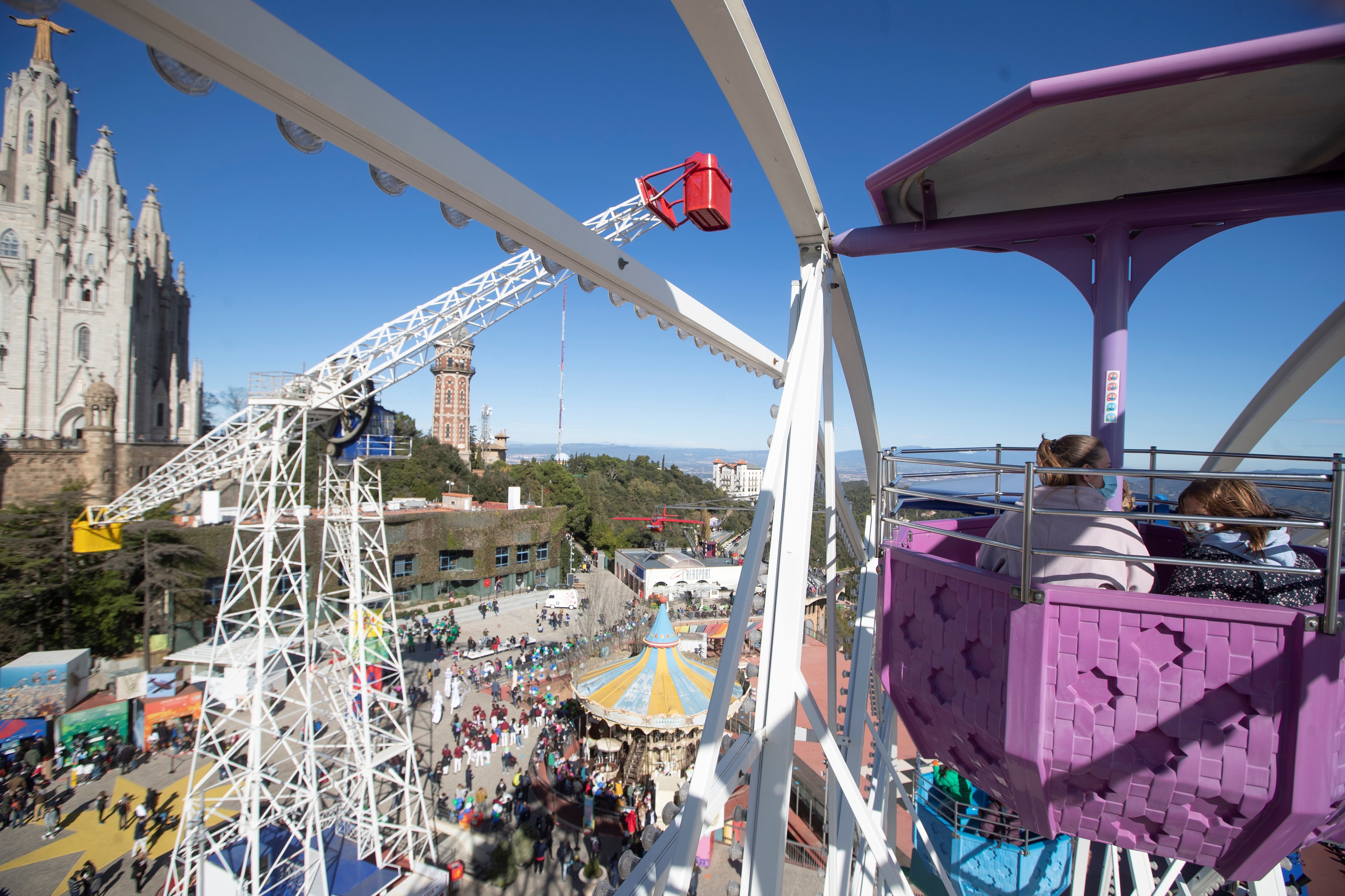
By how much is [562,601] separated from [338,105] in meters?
29.2

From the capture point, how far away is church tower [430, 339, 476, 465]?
66250 mm

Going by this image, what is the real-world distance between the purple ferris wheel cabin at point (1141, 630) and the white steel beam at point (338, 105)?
179cm

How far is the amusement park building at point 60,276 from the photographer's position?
27.7 m

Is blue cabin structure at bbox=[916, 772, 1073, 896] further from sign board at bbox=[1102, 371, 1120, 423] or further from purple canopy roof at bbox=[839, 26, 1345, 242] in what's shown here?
purple canopy roof at bbox=[839, 26, 1345, 242]

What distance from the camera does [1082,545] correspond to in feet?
7.04

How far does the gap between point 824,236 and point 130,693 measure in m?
23.2

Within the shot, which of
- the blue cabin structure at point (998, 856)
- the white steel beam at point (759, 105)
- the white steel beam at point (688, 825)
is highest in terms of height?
the white steel beam at point (759, 105)

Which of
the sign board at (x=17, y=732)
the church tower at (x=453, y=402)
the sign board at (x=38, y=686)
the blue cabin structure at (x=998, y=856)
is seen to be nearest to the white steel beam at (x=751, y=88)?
the blue cabin structure at (x=998, y=856)

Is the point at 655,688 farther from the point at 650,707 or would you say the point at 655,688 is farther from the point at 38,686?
the point at 38,686

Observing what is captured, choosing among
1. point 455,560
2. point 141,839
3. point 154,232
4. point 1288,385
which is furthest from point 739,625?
point 154,232

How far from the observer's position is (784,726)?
2.56m

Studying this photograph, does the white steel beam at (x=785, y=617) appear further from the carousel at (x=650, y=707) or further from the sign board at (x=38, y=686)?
the sign board at (x=38, y=686)

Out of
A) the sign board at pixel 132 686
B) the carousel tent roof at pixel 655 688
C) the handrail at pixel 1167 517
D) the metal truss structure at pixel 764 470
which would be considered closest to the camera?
the metal truss structure at pixel 764 470

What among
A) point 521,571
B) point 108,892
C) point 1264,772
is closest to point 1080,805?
point 1264,772
